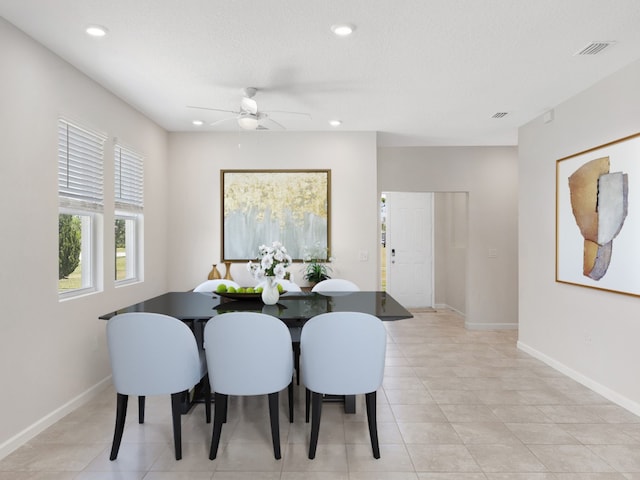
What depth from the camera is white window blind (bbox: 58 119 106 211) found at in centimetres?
322

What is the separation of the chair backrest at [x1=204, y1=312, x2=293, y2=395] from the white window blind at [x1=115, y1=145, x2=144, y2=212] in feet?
7.40

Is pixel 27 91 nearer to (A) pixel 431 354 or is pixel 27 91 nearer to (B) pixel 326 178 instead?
(B) pixel 326 178

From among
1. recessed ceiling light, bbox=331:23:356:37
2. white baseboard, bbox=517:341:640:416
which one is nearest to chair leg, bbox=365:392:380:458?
white baseboard, bbox=517:341:640:416

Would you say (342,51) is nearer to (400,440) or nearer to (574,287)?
(400,440)

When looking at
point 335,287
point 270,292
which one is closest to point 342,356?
point 270,292

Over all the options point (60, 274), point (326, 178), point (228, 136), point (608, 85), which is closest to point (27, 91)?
point (60, 274)

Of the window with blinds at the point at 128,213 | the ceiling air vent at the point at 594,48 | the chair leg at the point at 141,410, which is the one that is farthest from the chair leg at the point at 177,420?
the ceiling air vent at the point at 594,48

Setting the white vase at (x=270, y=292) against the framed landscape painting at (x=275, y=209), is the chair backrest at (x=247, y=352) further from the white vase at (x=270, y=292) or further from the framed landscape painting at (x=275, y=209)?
the framed landscape painting at (x=275, y=209)

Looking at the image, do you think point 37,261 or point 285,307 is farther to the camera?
point 285,307

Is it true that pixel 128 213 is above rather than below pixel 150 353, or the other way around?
above

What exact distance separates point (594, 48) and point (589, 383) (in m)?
2.66

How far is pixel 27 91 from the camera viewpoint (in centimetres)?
283

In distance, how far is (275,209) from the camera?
5.29m

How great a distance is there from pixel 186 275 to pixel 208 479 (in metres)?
3.27
